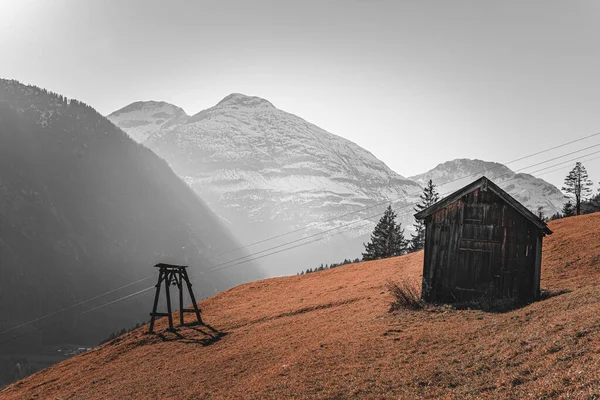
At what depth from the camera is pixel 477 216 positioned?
2545 cm

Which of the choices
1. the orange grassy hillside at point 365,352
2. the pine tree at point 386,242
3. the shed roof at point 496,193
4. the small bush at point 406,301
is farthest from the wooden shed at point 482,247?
the pine tree at point 386,242

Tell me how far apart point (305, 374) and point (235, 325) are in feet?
55.0

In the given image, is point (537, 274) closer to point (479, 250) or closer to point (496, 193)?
point (479, 250)

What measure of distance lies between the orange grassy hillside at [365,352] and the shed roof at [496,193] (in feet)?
13.2

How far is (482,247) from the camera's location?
82.2ft

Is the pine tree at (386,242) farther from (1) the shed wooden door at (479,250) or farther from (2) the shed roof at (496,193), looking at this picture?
(1) the shed wooden door at (479,250)

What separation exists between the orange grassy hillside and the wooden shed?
2208 mm

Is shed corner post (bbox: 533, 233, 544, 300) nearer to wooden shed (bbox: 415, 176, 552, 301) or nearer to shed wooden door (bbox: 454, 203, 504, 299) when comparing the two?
wooden shed (bbox: 415, 176, 552, 301)

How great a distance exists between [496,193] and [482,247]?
3495 mm

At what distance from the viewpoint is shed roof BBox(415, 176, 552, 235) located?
78.9 ft

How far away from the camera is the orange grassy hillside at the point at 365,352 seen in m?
12.4

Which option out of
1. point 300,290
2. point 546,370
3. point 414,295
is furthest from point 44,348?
point 546,370

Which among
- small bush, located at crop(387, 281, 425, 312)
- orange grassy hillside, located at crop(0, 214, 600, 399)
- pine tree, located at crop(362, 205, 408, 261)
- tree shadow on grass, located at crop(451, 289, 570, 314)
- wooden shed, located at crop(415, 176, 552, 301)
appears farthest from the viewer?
pine tree, located at crop(362, 205, 408, 261)

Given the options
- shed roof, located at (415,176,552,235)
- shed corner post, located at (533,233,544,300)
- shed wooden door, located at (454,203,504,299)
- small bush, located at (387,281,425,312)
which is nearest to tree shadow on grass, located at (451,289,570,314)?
shed corner post, located at (533,233,544,300)
